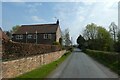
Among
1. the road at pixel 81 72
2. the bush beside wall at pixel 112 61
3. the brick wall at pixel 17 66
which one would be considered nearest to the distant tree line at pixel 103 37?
the bush beside wall at pixel 112 61

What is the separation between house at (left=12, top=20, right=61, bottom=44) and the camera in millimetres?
79625

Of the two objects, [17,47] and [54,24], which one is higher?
[54,24]

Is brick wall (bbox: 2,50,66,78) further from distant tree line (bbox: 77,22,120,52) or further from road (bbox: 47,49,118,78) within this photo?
distant tree line (bbox: 77,22,120,52)

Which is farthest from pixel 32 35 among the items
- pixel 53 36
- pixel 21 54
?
pixel 21 54

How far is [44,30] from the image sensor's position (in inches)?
3246

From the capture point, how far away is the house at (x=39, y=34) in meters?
79.6

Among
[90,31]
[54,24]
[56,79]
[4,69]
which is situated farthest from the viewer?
[90,31]

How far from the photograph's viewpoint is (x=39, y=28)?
84.6 metres

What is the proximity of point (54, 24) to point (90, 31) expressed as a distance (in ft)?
97.7

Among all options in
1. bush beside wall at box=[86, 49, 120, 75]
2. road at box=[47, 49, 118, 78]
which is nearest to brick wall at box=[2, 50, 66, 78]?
road at box=[47, 49, 118, 78]

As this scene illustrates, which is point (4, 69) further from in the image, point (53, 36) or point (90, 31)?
point (90, 31)

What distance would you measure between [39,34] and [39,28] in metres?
4.15

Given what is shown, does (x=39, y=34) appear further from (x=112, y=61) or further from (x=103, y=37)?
(x=112, y=61)

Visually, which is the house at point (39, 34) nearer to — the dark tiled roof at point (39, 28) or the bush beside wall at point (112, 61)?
the dark tiled roof at point (39, 28)
